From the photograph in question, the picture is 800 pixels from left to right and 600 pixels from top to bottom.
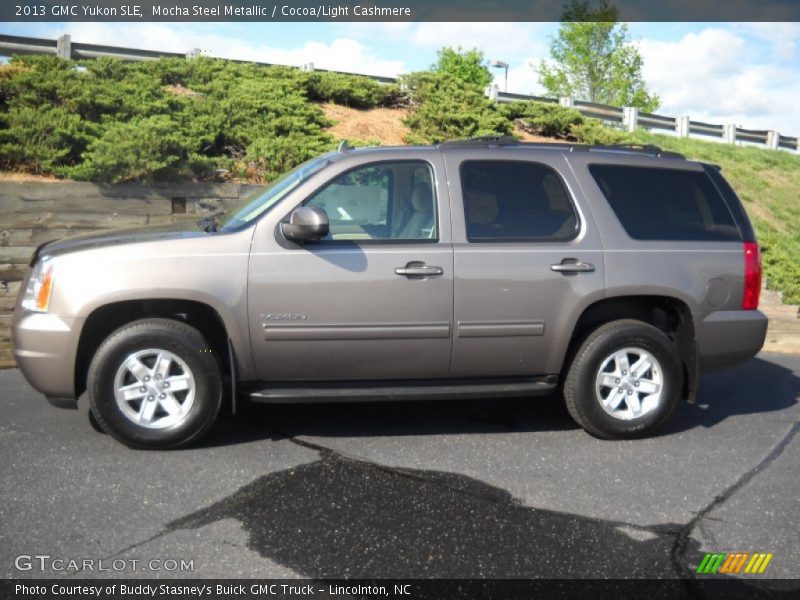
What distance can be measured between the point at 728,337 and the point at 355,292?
2585 mm

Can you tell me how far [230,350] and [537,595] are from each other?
253cm

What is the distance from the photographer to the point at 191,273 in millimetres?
5102

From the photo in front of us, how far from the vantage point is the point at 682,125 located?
24078 mm

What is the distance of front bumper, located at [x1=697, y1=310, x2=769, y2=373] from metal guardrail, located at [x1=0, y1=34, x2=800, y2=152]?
12412 millimetres

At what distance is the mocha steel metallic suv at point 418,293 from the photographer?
5109mm

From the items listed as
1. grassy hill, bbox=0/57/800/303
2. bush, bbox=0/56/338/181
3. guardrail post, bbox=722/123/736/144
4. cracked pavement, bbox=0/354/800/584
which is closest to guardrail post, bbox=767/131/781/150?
guardrail post, bbox=722/123/736/144

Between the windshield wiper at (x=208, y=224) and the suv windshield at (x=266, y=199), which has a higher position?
the suv windshield at (x=266, y=199)

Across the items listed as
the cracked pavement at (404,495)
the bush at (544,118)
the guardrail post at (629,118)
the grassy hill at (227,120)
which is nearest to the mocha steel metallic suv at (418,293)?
the cracked pavement at (404,495)

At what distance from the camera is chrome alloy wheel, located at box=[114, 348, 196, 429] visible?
201 inches

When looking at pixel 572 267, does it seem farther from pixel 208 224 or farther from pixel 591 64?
pixel 591 64

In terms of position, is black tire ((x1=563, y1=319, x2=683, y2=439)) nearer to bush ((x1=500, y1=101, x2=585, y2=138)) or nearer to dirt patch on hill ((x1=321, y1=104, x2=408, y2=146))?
dirt patch on hill ((x1=321, y1=104, x2=408, y2=146))

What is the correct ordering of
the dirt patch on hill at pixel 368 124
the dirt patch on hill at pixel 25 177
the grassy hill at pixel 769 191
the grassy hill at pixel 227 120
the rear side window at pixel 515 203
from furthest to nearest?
the dirt patch on hill at pixel 368 124, the grassy hill at pixel 769 191, the grassy hill at pixel 227 120, the dirt patch on hill at pixel 25 177, the rear side window at pixel 515 203

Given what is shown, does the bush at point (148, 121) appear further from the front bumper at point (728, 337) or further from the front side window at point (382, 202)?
the front bumper at point (728, 337)

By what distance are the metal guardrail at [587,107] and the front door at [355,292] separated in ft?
36.5
